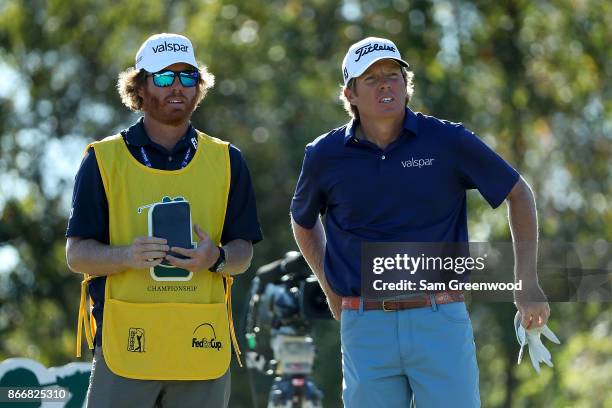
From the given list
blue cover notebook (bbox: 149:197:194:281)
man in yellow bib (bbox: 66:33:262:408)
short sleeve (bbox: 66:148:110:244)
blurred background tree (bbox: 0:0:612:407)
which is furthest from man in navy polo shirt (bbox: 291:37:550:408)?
blurred background tree (bbox: 0:0:612:407)

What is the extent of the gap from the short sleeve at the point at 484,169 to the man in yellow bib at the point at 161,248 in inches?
32.0

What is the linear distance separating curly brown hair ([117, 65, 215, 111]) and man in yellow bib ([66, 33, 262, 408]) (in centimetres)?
4

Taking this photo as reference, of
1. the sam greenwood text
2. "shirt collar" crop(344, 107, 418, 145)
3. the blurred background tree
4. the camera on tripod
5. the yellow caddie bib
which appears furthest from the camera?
the blurred background tree

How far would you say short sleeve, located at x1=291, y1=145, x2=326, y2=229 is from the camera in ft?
15.7

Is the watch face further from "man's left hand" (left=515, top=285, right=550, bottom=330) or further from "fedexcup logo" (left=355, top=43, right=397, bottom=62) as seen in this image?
"man's left hand" (left=515, top=285, right=550, bottom=330)

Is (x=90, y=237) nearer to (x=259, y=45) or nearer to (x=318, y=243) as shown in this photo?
(x=318, y=243)

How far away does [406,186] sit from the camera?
4551 mm

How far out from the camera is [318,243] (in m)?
5.00

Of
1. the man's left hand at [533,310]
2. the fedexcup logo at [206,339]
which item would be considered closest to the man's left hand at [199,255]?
the fedexcup logo at [206,339]

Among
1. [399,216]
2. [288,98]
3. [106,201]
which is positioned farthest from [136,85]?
[288,98]

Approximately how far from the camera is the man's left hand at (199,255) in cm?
434

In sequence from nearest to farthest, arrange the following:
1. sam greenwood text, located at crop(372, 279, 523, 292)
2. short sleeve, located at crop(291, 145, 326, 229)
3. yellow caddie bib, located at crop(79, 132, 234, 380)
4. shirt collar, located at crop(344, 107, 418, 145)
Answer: yellow caddie bib, located at crop(79, 132, 234, 380), sam greenwood text, located at crop(372, 279, 523, 292), shirt collar, located at crop(344, 107, 418, 145), short sleeve, located at crop(291, 145, 326, 229)

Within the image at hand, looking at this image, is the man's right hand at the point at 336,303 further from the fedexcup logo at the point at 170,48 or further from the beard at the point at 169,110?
the fedexcup logo at the point at 170,48

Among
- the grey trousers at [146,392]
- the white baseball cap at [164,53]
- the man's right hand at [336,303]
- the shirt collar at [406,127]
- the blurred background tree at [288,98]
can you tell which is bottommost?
the grey trousers at [146,392]
